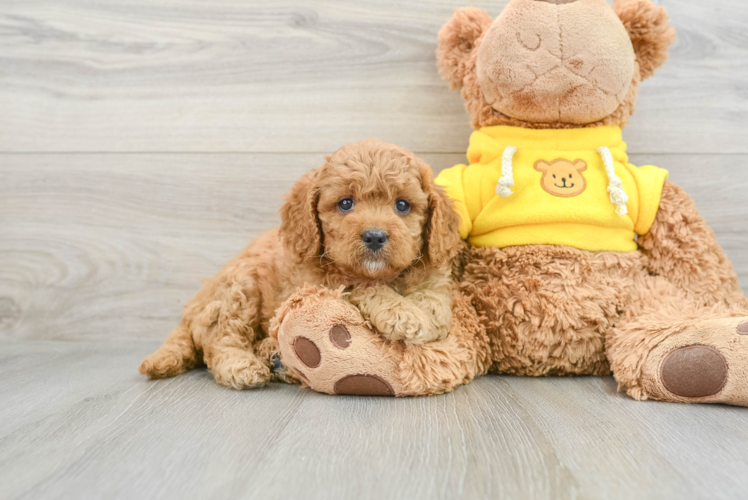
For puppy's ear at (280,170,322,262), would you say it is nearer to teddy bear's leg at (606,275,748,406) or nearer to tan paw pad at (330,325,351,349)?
tan paw pad at (330,325,351,349)

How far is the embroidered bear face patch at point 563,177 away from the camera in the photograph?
54.9 inches

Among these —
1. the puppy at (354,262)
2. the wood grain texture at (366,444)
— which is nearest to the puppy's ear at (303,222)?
the puppy at (354,262)

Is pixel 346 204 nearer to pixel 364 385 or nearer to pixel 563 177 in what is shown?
pixel 364 385

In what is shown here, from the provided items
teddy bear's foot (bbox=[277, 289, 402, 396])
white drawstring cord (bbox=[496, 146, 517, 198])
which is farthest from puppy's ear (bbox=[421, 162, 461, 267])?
teddy bear's foot (bbox=[277, 289, 402, 396])

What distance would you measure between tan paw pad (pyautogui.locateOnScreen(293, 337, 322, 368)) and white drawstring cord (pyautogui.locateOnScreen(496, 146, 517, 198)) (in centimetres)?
62

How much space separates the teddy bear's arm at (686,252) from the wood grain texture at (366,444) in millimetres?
371

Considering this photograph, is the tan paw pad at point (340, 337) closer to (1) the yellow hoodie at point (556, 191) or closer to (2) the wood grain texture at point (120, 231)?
(1) the yellow hoodie at point (556, 191)

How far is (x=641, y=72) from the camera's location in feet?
4.97

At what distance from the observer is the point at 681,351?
3.80ft

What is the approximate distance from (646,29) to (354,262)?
104 cm

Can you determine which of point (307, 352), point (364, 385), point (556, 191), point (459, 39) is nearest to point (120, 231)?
point (307, 352)

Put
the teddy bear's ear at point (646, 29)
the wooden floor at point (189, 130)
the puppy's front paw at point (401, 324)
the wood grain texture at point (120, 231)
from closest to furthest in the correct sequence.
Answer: the puppy's front paw at point (401, 324), the teddy bear's ear at point (646, 29), the wooden floor at point (189, 130), the wood grain texture at point (120, 231)

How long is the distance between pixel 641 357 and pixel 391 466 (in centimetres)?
68

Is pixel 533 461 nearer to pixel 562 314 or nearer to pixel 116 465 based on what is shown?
pixel 562 314
